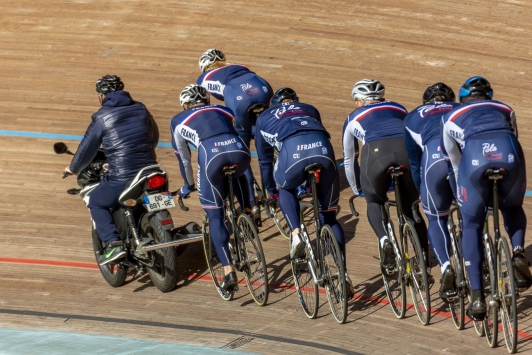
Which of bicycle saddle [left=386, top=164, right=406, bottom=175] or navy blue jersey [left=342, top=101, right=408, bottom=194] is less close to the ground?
navy blue jersey [left=342, top=101, right=408, bottom=194]

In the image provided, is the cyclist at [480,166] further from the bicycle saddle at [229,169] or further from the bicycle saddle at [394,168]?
the bicycle saddle at [229,169]

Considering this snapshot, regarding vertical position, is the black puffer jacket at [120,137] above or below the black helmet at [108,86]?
below

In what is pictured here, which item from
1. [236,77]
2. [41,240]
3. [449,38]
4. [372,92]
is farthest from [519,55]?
[41,240]

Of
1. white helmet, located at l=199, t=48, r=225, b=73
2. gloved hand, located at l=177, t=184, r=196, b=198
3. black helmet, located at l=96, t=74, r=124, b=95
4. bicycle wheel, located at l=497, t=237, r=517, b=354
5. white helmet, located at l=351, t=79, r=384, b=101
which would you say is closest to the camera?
bicycle wheel, located at l=497, t=237, r=517, b=354

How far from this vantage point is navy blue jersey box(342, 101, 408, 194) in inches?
273

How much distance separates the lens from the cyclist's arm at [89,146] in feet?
25.1

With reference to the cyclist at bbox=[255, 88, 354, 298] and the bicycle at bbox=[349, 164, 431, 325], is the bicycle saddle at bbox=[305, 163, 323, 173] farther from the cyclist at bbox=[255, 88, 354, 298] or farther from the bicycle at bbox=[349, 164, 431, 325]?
the bicycle at bbox=[349, 164, 431, 325]

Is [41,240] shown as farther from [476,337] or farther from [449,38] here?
[449,38]

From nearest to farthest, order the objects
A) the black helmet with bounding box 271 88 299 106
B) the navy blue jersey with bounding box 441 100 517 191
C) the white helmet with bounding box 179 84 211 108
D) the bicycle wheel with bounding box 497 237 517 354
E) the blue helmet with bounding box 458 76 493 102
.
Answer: the bicycle wheel with bounding box 497 237 517 354 < the navy blue jersey with bounding box 441 100 517 191 < the blue helmet with bounding box 458 76 493 102 < the black helmet with bounding box 271 88 299 106 < the white helmet with bounding box 179 84 211 108

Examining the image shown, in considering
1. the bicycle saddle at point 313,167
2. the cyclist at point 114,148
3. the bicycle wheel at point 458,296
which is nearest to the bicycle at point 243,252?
the bicycle saddle at point 313,167

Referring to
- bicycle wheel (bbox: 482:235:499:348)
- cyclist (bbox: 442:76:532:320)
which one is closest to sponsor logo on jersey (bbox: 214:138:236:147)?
cyclist (bbox: 442:76:532:320)

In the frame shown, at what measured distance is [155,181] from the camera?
7602mm

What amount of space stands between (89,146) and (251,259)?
155cm

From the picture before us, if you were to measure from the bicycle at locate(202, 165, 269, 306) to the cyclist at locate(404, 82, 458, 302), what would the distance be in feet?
4.19
